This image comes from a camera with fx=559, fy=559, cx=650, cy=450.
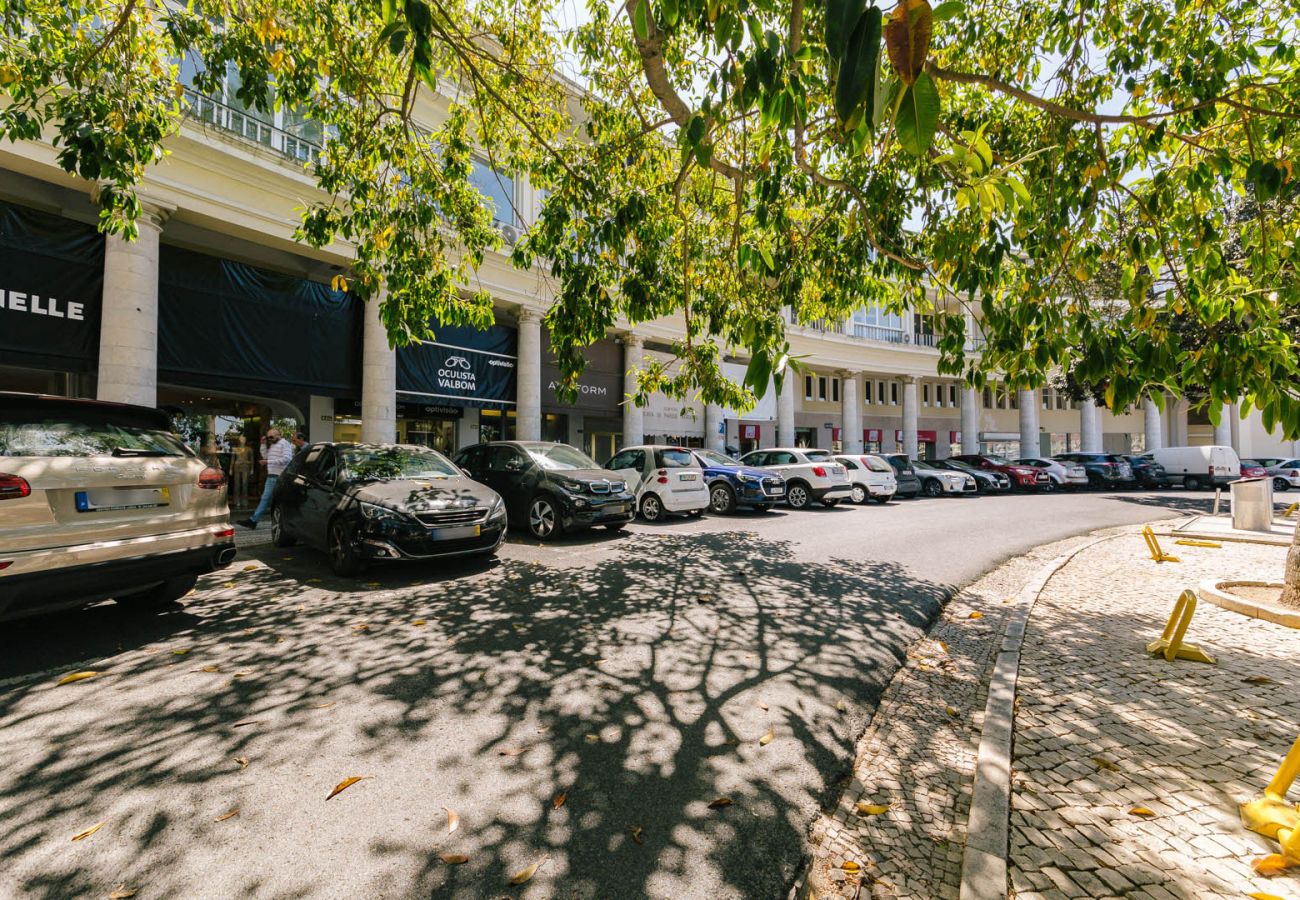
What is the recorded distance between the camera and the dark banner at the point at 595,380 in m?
18.2

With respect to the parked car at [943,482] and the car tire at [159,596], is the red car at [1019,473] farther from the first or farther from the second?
the car tire at [159,596]

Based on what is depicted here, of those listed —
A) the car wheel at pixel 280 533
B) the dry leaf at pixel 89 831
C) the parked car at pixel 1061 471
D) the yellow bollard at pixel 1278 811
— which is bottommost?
the dry leaf at pixel 89 831

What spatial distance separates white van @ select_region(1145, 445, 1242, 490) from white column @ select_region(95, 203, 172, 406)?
119 ft

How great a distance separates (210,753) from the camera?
288 cm

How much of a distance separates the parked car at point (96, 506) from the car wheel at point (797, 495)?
45.0 ft

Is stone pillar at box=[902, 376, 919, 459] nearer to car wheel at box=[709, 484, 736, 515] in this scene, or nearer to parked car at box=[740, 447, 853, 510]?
parked car at box=[740, 447, 853, 510]

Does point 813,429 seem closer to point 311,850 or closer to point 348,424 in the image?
point 348,424

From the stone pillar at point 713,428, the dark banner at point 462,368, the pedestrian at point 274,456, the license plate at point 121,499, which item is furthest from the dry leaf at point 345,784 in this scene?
the stone pillar at point 713,428

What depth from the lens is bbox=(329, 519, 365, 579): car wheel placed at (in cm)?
650

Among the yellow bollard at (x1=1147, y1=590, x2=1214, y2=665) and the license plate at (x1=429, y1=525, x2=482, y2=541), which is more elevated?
the license plate at (x1=429, y1=525, x2=482, y2=541)

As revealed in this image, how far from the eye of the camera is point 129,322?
10.1 m

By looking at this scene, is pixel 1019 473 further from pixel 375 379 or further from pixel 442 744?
pixel 442 744

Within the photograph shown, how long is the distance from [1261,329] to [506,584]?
6.41 meters

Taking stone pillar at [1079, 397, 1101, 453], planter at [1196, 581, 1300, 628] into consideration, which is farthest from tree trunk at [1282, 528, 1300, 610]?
stone pillar at [1079, 397, 1101, 453]
